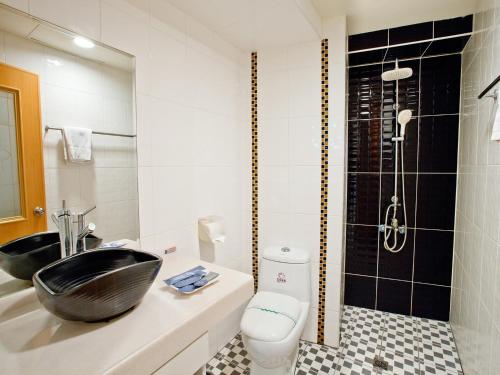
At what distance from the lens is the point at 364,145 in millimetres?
2496

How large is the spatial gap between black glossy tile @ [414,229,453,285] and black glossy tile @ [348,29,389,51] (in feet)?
5.24

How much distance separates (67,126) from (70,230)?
17.1 inches

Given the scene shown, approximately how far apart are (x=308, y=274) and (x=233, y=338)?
82cm

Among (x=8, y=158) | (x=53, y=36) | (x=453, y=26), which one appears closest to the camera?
(x=8, y=158)

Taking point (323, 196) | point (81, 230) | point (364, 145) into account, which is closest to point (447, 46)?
point (364, 145)

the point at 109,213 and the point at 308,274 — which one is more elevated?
the point at 109,213

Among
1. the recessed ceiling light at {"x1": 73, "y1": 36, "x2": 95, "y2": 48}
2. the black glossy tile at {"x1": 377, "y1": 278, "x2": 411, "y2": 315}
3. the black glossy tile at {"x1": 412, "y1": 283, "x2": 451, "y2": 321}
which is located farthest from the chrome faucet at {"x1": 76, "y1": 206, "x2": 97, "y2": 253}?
the black glossy tile at {"x1": 412, "y1": 283, "x2": 451, "y2": 321}

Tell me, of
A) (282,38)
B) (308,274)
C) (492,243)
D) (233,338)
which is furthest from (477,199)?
(233,338)

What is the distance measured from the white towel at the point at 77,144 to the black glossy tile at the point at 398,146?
2.23m

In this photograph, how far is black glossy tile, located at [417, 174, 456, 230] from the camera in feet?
7.55

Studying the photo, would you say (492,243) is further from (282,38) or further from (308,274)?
Result: (282,38)

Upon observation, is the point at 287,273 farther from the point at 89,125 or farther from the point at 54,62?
the point at 54,62

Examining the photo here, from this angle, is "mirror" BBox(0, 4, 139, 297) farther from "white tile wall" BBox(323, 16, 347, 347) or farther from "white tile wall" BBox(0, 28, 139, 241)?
"white tile wall" BBox(323, 16, 347, 347)

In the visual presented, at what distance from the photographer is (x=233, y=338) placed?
2223 millimetres
